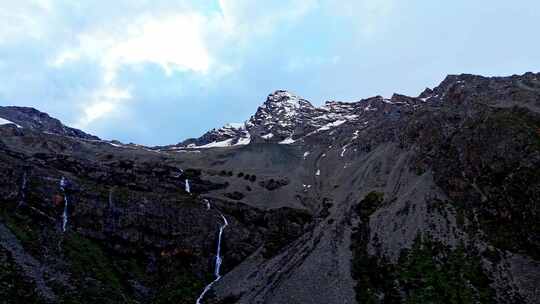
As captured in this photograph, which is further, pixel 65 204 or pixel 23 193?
pixel 65 204

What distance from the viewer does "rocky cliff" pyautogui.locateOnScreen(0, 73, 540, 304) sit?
249 feet

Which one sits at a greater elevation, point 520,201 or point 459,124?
point 459,124

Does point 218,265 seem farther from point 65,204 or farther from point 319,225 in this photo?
point 65,204

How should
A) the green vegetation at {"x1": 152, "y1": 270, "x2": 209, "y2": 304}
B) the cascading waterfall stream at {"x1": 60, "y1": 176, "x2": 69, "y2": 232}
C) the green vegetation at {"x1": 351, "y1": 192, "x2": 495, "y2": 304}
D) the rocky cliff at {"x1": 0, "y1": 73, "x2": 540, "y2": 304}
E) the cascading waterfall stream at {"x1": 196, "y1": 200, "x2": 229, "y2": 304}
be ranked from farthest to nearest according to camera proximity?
the cascading waterfall stream at {"x1": 60, "y1": 176, "x2": 69, "y2": 232}, the cascading waterfall stream at {"x1": 196, "y1": 200, "x2": 229, "y2": 304}, the green vegetation at {"x1": 152, "y1": 270, "x2": 209, "y2": 304}, the rocky cliff at {"x1": 0, "y1": 73, "x2": 540, "y2": 304}, the green vegetation at {"x1": 351, "y1": 192, "x2": 495, "y2": 304}

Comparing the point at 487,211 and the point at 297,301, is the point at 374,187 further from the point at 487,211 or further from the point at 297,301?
the point at 297,301

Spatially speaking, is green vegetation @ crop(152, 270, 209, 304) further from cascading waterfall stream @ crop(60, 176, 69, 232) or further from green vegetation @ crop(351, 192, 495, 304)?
green vegetation @ crop(351, 192, 495, 304)

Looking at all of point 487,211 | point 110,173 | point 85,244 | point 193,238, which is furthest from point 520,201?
point 110,173

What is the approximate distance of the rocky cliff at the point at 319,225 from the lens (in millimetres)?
75938

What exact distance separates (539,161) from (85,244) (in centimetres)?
8556

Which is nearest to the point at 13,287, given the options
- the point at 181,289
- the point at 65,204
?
the point at 181,289

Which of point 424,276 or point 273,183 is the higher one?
point 273,183

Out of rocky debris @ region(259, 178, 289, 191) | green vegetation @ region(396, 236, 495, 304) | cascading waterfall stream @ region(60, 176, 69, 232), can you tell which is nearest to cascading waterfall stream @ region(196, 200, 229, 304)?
rocky debris @ region(259, 178, 289, 191)

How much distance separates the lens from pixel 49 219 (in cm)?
10338

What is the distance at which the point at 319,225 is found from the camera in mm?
106312
